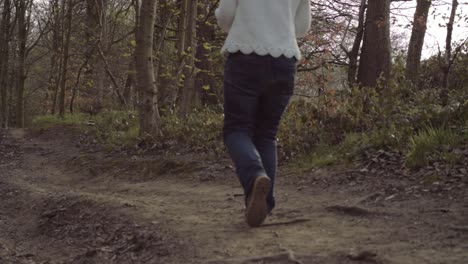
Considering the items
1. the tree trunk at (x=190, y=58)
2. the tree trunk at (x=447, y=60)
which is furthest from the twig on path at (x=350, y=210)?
the tree trunk at (x=190, y=58)

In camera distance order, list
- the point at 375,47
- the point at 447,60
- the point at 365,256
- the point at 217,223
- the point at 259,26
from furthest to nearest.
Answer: the point at 375,47 → the point at 447,60 → the point at 217,223 → the point at 259,26 → the point at 365,256

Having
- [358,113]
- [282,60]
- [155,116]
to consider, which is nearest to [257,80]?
[282,60]

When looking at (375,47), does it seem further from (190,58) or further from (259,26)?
(259,26)

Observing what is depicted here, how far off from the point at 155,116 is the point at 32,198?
3.49 m

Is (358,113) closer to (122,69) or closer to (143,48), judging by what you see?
(143,48)

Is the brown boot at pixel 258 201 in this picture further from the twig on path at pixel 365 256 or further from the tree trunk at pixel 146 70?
the tree trunk at pixel 146 70

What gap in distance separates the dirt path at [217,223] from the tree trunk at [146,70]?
209 cm

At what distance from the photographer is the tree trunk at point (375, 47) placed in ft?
31.2

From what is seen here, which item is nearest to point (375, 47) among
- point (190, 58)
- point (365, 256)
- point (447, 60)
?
point (447, 60)

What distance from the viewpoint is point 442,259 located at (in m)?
2.60

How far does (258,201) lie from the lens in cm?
325

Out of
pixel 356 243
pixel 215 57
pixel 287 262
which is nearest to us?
pixel 287 262

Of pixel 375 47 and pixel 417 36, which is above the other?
pixel 417 36

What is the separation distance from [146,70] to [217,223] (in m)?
5.52
